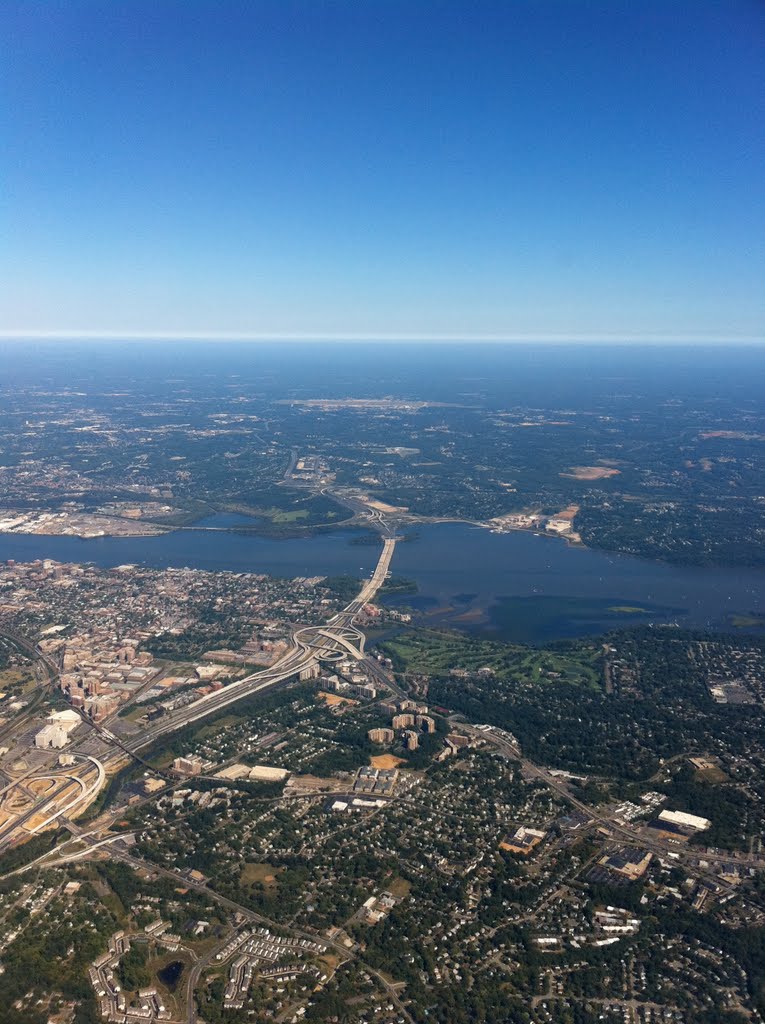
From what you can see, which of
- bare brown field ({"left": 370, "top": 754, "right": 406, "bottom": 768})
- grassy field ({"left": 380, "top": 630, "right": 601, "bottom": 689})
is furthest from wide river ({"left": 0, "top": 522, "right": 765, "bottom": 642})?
bare brown field ({"left": 370, "top": 754, "right": 406, "bottom": 768})

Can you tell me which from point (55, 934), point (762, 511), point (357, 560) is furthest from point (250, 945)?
point (762, 511)

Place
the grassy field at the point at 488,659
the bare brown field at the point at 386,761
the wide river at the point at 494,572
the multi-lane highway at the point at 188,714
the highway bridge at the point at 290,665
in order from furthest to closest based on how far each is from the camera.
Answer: the wide river at the point at 494,572
the grassy field at the point at 488,659
the highway bridge at the point at 290,665
the bare brown field at the point at 386,761
the multi-lane highway at the point at 188,714

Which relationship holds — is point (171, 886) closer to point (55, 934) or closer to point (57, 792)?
point (55, 934)

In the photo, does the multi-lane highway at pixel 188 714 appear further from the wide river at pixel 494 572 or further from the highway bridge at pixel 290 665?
the wide river at pixel 494 572

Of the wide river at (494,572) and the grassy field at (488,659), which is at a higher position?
the wide river at (494,572)

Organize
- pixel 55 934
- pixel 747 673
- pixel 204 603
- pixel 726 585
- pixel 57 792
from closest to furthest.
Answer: pixel 55 934 < pixel 57 792 < pixel 747 673 < pixel 204 603 < pixel 726 585

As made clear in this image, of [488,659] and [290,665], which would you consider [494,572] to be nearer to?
[488,659]

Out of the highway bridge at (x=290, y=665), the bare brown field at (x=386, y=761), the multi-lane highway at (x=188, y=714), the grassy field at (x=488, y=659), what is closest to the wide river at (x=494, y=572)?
the grassy field at (x=488, y=659)
